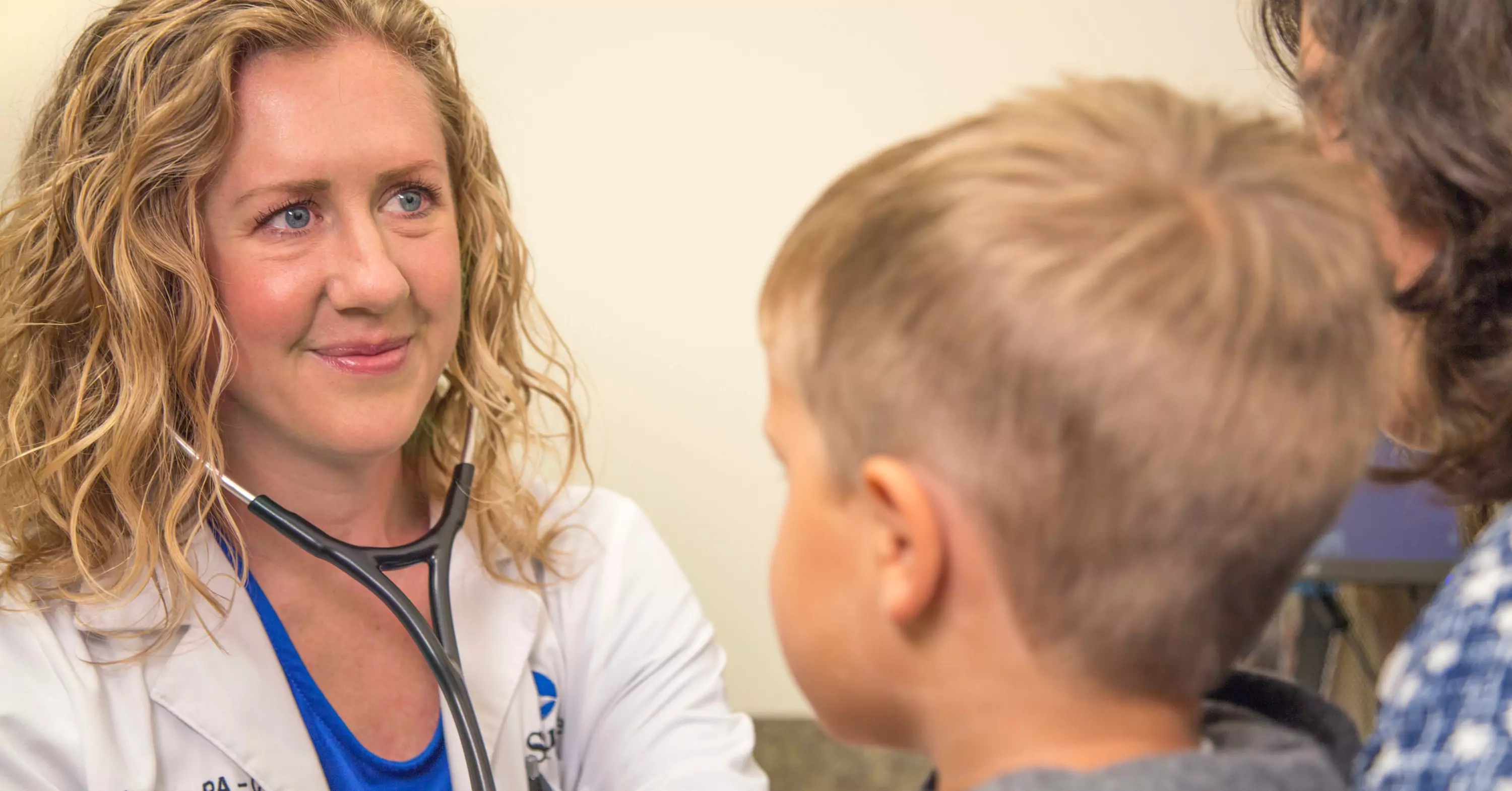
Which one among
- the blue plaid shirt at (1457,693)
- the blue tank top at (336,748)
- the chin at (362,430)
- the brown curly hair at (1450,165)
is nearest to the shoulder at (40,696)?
the blue tank top at (336,748)

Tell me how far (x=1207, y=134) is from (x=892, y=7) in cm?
109

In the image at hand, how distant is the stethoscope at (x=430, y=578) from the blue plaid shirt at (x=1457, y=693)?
2.01 ft

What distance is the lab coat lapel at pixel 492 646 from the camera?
1081 millimetres

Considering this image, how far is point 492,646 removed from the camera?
1126 millimetres

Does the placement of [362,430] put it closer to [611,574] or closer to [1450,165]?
[611,574]

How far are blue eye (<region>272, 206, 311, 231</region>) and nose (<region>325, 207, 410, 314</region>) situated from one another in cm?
3

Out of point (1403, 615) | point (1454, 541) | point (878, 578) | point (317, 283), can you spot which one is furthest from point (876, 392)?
point (1403, 615)

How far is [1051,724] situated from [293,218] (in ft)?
2.45

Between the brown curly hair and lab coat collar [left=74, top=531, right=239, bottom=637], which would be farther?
lab coat collar [left=74, top=531, right=239, bottom=637]

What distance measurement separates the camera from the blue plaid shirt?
22.2 inches

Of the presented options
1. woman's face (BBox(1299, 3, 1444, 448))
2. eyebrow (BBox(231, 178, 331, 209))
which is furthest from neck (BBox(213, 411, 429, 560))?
woman's face (BBox(1299, 3, 1444, 448))

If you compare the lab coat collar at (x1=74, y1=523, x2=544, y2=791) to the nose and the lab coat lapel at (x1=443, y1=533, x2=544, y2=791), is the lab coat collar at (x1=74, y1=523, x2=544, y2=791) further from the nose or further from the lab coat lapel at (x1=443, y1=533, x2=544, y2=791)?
the nose

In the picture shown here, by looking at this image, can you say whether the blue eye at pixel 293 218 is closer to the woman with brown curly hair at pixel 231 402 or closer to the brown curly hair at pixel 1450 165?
the woman with brown curly hair at pixel 231 402

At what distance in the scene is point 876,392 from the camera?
1.81ft
